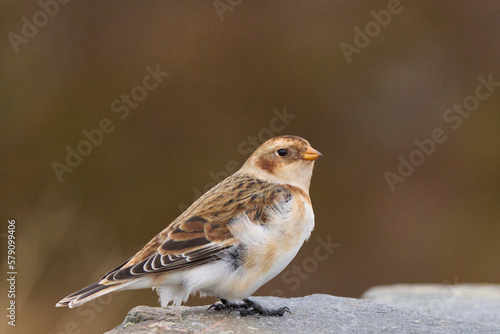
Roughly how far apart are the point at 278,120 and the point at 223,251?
5255mm

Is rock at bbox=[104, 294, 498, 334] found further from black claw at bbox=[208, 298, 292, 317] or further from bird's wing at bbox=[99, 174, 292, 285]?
bird's wing at bbox=[99, 174, 292, 285]

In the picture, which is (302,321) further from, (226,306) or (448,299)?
(448,299)

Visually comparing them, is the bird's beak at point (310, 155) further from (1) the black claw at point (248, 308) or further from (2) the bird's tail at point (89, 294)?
(2) the bird's tail at point (89, 294)

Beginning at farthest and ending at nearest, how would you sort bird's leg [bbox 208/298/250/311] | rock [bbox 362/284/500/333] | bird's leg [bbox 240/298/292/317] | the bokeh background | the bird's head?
the bokeh background → rock [bbox 362/284/500/333] → the bird's head → bird's leg [bbox 208/298/250/311] → bird's leg [bbox 240/298/292/317]

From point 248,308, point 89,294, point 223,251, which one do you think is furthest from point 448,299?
point 89,294

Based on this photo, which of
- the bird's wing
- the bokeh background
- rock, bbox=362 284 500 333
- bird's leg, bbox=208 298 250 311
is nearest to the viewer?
the bird's wing

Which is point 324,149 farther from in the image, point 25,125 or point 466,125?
point 25,125

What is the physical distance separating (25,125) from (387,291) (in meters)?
4.90

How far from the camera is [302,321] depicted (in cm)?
500

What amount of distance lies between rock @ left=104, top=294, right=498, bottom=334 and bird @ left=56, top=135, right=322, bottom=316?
126 mm

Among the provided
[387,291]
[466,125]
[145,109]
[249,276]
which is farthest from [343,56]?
[249,276]

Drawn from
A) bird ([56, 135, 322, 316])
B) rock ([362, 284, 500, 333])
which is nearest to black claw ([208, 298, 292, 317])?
bird ([56, 135, 322, 316])

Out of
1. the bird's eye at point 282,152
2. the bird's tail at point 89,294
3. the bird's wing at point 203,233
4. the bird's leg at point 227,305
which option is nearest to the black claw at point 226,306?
the bird's leg at point 227,305

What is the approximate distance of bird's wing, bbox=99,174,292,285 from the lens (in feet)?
15.1
